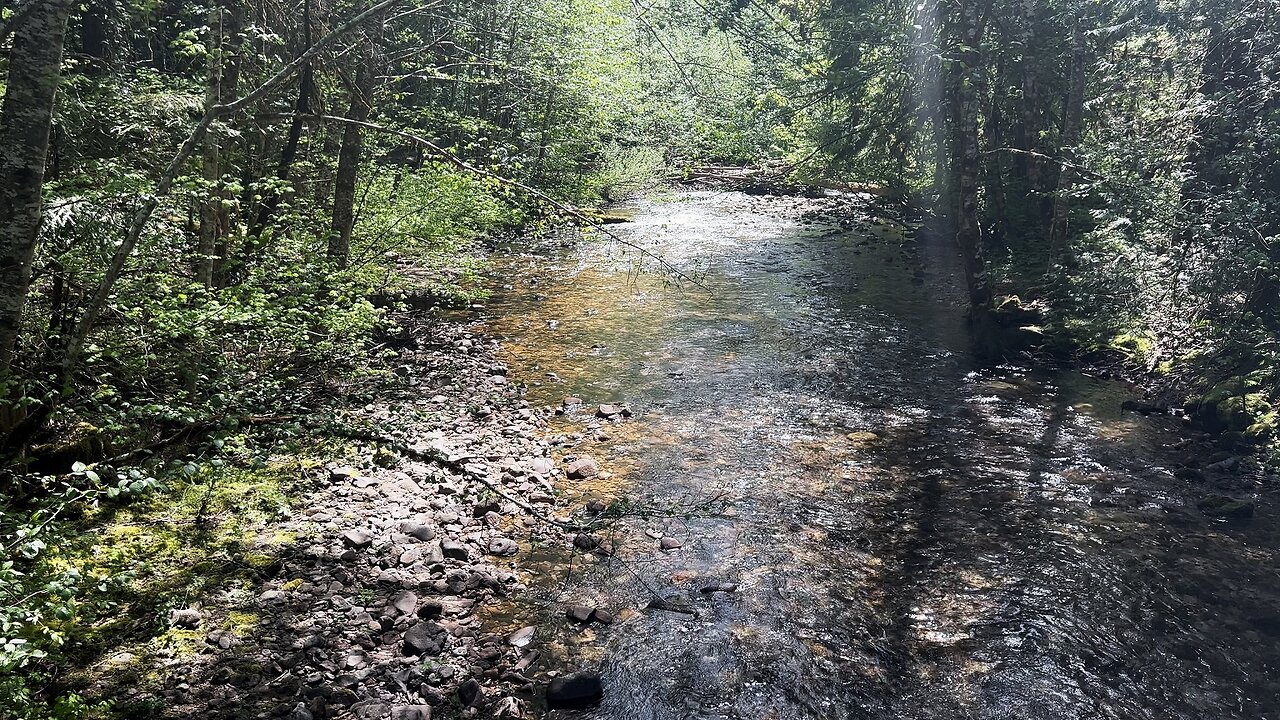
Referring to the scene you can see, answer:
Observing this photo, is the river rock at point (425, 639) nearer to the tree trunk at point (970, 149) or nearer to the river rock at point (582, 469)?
the river rock at point (582, 469)

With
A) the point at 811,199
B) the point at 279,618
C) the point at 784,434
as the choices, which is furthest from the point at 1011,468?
the point at 811,199

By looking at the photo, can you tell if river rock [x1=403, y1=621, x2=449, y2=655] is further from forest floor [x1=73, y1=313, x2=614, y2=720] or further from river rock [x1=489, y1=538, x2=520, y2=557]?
river rock [x1=489, y1=538, x2=520, y2=557]

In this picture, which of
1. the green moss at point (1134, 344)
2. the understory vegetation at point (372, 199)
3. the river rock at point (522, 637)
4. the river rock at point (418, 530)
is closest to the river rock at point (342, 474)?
the understory vegetation at point (372, 199)

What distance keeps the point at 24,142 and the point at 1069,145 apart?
55.9 ft

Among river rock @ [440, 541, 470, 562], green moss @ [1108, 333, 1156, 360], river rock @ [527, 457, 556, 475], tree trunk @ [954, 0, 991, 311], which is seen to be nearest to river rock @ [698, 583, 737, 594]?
river rock @ [440, 541, 470, 562]

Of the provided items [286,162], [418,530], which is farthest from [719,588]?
[286,162]

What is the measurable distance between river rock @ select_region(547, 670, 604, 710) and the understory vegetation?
2.81 metres

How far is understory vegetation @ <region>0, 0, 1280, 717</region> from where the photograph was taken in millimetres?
5461

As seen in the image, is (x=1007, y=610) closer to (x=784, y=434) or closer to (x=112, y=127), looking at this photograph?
(x=784, y=434)

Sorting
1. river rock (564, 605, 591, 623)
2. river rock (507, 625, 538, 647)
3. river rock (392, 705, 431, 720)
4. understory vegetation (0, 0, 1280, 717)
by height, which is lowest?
river rock (564, 605, 591, 623)

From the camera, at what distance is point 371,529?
23.7ft

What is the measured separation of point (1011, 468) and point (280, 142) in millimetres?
11741

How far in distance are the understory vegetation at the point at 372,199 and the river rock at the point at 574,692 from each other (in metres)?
2.81

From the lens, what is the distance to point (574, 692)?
219 inches
